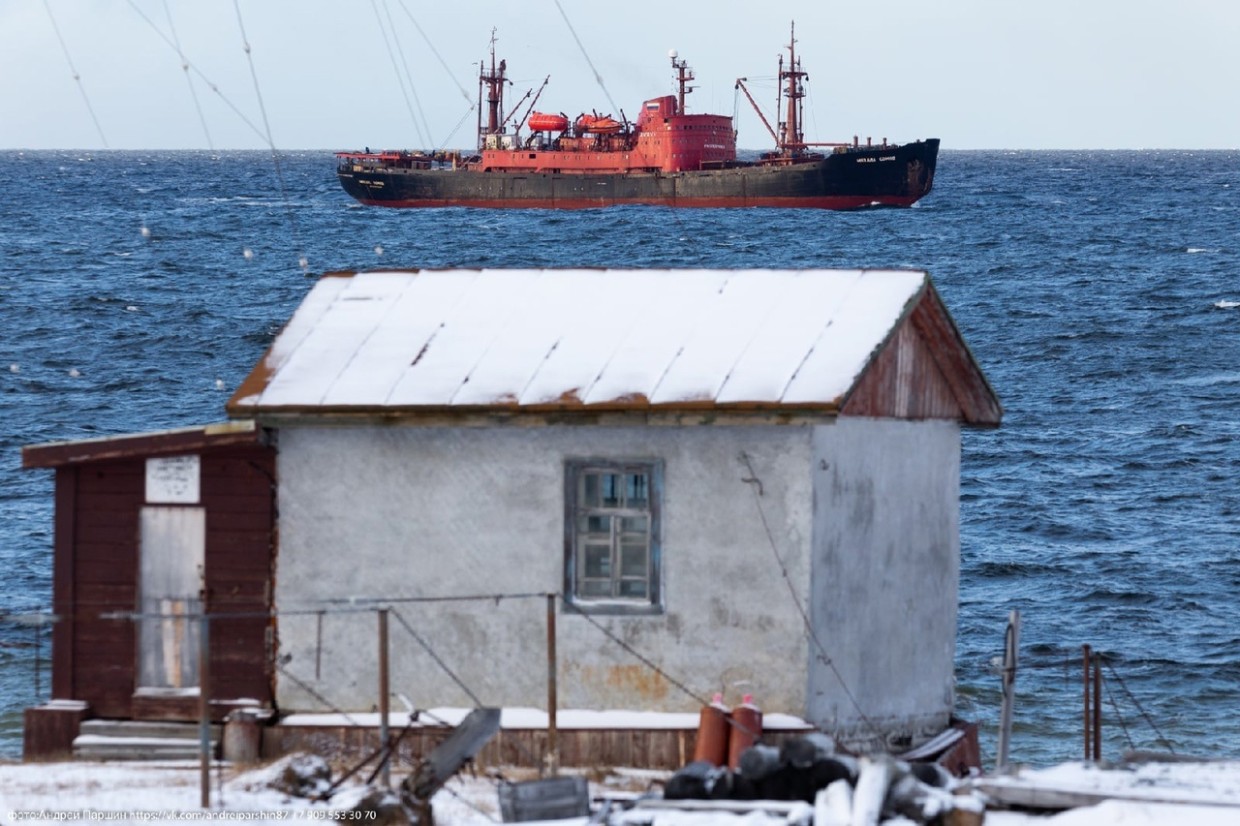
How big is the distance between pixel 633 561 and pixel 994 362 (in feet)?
160

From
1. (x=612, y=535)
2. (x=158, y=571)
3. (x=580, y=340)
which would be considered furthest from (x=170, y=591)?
(x=580, y=340)

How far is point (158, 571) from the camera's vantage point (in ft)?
48.9

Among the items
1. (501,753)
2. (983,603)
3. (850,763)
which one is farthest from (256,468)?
(983,603)

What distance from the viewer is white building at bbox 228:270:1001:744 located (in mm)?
14086

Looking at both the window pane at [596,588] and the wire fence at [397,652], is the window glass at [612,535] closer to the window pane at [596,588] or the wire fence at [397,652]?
the window pane at [596,588]

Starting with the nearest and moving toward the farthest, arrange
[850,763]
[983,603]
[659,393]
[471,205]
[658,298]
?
[850,763]
[659,393]
[658,298]
[983,603]
[471,205]

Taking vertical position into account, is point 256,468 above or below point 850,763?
above

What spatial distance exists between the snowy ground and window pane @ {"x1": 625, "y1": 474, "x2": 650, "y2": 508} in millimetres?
1976

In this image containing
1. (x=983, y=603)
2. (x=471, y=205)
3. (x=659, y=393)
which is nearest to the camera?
(x=659, y=393)

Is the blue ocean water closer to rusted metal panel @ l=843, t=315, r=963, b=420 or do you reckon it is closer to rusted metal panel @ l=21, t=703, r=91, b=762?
rusted metal panel @ l=21, t=703, r=91, b=762

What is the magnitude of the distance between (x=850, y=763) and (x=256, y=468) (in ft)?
17.1

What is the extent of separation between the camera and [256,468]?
48.5 ft

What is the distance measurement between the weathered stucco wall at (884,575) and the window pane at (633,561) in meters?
1.27

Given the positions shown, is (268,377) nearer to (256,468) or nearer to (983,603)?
(256,468)
